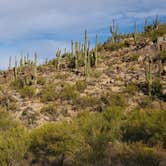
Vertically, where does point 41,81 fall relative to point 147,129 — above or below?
above

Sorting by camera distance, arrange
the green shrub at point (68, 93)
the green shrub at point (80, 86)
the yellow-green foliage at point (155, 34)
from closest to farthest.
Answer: the green shrub at point (68, 93) < the green shrub at point (80, 86) < the yellow-green foliage at point (155, 34)

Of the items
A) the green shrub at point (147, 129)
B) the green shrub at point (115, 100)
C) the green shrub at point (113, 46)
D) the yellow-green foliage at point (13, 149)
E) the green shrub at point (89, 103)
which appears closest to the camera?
the green shrub at point (147, 129)

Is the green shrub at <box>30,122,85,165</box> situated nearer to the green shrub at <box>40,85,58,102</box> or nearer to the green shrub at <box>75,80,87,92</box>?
the green shrub at <box>40,85,58,102</box>

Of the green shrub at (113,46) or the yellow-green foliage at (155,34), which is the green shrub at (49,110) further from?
the green shrub at (113,46)

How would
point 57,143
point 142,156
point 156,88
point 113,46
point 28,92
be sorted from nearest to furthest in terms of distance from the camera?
point 142,156 → point 57,143 → point 156,88 → point 28,92 → point 113,46

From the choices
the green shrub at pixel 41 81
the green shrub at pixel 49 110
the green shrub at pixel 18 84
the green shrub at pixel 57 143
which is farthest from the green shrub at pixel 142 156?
the green shrub at pixel 18 84

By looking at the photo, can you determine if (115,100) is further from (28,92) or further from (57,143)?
(57,143)

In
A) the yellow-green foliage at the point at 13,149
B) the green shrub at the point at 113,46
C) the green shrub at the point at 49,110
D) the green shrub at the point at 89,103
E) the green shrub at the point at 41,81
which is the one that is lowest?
the yellow-green foliage at the point at 13,149

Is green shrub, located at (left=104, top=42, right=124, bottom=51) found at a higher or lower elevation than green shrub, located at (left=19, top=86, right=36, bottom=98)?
higher

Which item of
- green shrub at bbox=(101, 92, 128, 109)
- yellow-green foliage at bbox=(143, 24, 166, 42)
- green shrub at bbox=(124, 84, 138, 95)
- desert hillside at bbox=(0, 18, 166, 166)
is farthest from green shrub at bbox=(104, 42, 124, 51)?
green shrub at bbox=(101, 92, 128, 109)

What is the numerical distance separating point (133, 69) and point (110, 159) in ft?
52.1

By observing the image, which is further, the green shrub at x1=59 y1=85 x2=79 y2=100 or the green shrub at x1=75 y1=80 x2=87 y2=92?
the green shrub at x1=75 y1=80 x2=87 y2=92

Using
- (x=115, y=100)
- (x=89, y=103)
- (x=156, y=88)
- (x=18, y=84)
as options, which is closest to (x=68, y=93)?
(x=89, y=103)

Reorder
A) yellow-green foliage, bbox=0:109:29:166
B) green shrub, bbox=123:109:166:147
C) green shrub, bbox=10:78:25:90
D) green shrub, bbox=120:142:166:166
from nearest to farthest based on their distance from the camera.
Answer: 1. green shrub, bbox=120:142:166:166
2. green shrub, bbox=123:109:166:147
3. yellow-green foliage, bbox=0:109:29:166
4. green shrub, bbox=10:78:25:90
